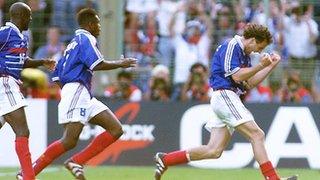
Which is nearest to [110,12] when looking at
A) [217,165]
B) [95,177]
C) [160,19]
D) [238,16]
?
[160,19]

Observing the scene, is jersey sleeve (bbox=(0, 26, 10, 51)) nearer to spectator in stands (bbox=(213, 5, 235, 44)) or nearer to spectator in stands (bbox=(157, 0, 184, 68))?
spectator in stands (bbox=(157, 0, 184, 68))

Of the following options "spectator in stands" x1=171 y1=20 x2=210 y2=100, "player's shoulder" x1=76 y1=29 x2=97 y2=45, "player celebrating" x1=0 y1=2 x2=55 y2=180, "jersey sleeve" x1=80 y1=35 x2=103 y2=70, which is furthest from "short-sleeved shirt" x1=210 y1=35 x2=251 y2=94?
"spectator in stands" x1=171 y1=20 x2=210 y2=100

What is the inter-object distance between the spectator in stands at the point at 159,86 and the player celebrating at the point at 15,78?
246 inches

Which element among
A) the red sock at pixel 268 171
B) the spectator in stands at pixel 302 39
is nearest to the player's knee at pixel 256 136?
the red sock at pixel 268 171

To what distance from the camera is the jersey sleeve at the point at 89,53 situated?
12.8m

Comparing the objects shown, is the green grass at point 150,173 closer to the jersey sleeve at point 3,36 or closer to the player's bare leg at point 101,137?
the player's bare leg at point 101,137

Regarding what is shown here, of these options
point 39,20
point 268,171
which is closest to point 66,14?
point 39,20

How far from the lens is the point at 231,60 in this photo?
1258 centimetres

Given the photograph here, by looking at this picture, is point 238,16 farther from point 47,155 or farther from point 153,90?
point 47,155

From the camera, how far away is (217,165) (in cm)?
1769

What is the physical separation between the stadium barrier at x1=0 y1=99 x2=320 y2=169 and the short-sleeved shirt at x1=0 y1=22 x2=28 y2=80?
5.29m

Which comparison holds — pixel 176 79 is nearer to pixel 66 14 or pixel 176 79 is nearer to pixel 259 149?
pixel 66 14

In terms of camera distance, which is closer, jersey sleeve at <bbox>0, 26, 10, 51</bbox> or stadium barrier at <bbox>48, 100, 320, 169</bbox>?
jersey sleeve at <bbox>0, 26, 10, 51</bbox>

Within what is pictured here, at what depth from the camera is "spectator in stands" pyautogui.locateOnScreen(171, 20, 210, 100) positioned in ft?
64.1
